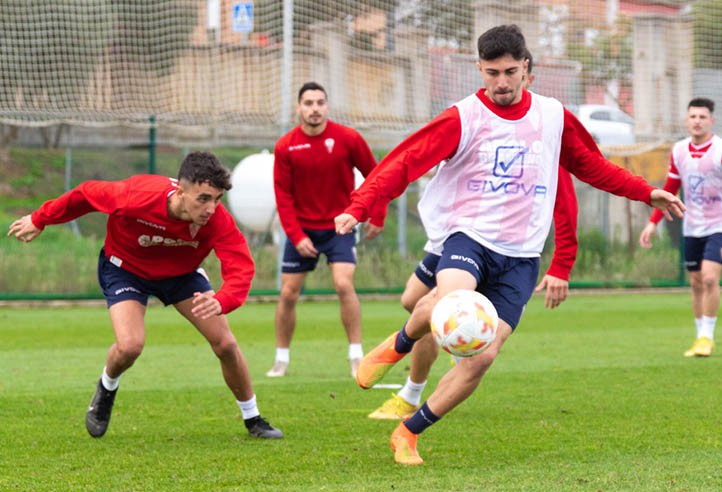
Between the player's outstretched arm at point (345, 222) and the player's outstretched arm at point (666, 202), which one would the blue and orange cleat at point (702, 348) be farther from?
the player's outstretched arm at point (345, 222)

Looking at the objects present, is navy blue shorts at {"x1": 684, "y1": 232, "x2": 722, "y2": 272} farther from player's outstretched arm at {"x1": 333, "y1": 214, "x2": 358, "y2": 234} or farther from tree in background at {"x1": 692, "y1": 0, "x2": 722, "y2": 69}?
tree in background at {"x1": 692, "y1": 0, "x2": 722, "y2": 69}

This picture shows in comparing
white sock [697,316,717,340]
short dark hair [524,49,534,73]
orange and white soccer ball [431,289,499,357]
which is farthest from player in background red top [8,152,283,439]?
white sock [697,316,717,340]

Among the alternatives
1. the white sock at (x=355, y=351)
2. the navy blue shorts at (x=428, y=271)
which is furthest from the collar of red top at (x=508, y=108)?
the white sock at (x=355, y=351)

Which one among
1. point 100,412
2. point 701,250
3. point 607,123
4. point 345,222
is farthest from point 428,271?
point 607,123

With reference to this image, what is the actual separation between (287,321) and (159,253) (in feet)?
10.0

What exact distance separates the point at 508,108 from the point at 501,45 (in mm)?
372

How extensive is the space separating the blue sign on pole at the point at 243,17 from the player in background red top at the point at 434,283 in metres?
Result: 10.3

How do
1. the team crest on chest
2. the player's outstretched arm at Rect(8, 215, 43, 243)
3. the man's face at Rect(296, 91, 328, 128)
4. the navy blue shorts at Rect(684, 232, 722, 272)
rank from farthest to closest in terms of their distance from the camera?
1. the navy blue shorts at Rect(684, 232, 722, 272)
2. the man's face at Rect(296, 91, 328, 128)
3. the player's outstretched arm at Rect(8, 215, 43, 243)
4. the team crest on chest

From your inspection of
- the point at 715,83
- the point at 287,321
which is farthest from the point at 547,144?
the point at 715,83

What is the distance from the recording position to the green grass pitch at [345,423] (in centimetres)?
520

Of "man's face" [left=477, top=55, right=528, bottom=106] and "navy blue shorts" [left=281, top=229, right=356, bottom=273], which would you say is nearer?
"man's face" [left=477, top=55, right=528, bottom=106]

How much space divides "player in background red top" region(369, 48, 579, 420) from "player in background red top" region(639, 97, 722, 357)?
3903mm

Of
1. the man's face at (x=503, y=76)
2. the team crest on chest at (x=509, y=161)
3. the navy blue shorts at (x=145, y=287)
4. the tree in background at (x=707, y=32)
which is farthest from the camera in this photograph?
the tree in background at (x=707, y=32)

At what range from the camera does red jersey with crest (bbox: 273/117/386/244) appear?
29.8 ft
